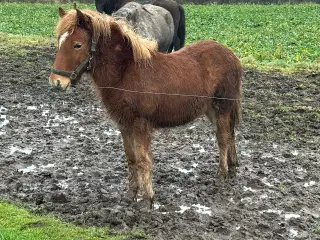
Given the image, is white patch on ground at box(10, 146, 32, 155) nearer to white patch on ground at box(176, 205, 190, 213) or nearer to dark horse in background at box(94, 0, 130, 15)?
white patch on ground at box(176, 205, 190, 213)

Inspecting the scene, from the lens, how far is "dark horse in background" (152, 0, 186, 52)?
46.8 feet

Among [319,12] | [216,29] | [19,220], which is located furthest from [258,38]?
[19,220]

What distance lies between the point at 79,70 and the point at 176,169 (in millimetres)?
2102

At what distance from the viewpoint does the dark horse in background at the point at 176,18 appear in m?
14.3

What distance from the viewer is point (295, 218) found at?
207 inches

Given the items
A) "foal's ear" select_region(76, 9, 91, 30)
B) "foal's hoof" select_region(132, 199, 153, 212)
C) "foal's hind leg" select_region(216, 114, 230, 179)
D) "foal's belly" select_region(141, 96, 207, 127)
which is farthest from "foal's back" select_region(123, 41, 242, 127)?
"foal's hoof" select_region(132, 199, 153, 212)

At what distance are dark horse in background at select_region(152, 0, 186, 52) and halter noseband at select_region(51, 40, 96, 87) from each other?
9239mm

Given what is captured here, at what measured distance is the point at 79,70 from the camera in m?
5.23

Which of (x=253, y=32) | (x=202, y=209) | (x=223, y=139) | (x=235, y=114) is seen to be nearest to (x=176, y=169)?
(x=223, y=139)

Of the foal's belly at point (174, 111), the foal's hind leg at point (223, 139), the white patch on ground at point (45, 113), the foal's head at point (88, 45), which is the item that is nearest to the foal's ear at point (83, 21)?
the foal's head at point (88, 45)

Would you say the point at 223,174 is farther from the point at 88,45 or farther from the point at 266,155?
the point at 88,45

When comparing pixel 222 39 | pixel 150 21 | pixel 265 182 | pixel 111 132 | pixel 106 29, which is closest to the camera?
pixel 106 29

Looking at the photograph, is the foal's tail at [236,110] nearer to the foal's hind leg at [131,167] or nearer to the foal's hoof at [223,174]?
the foal's hoof at [223,174]

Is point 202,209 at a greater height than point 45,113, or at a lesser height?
greater
